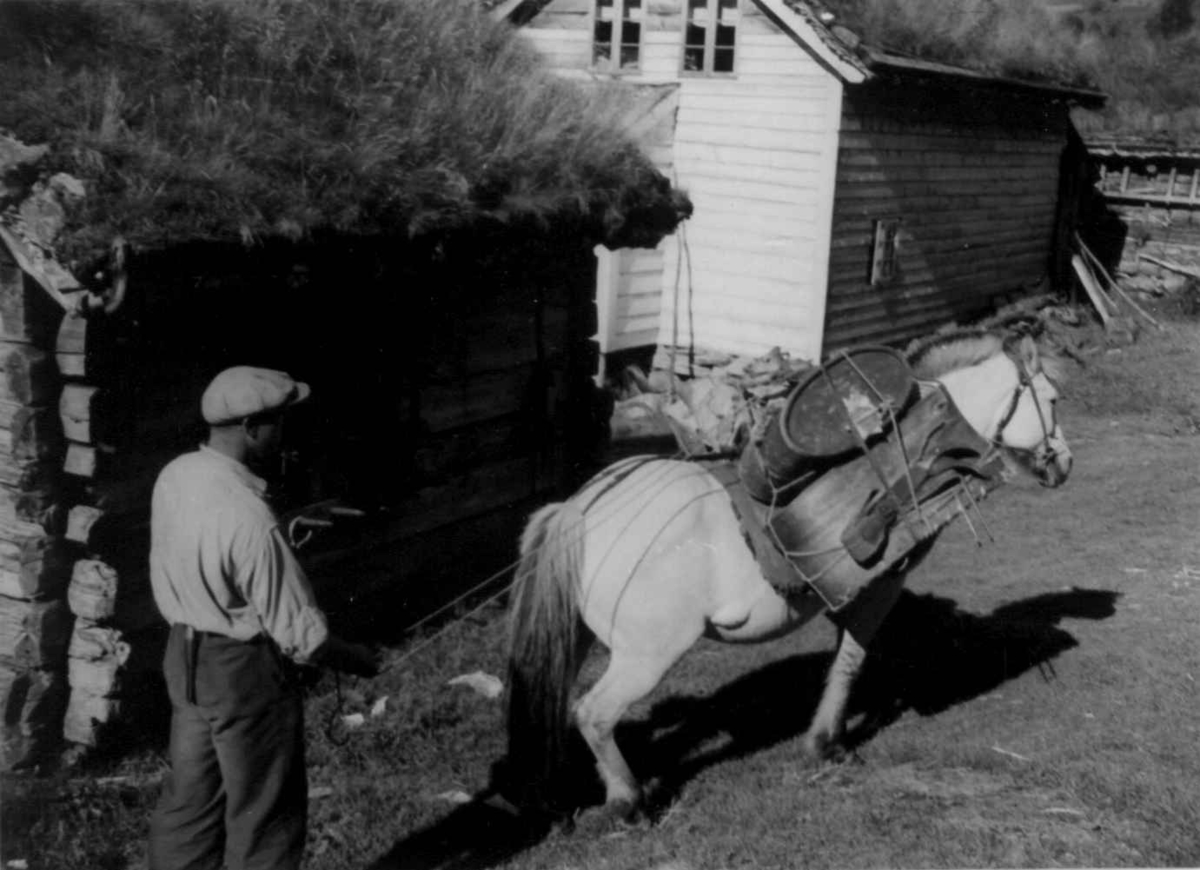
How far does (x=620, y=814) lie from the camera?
514 cm

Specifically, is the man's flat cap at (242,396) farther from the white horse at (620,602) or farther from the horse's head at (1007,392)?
the horse's head at (1007,392)

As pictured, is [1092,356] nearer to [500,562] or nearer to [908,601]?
[908,601]

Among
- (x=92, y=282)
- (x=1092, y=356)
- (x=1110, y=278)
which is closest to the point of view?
(x=92, y=282)

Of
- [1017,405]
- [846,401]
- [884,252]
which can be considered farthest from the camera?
Result: [884,252]

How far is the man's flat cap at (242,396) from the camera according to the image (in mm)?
3805

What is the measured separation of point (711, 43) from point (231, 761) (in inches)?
492

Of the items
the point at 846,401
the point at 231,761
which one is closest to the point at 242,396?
the point at 231,761

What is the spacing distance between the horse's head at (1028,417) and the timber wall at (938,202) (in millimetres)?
9031

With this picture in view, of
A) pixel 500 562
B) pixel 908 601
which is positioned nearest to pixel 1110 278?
pixel 908 601

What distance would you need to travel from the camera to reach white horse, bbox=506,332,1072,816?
503cm

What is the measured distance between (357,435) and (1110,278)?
18.0m

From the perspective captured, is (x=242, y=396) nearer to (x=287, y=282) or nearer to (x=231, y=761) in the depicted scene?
(x=231, y=761)

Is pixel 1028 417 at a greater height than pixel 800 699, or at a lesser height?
greater

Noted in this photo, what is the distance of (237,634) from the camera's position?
12.6 feet
